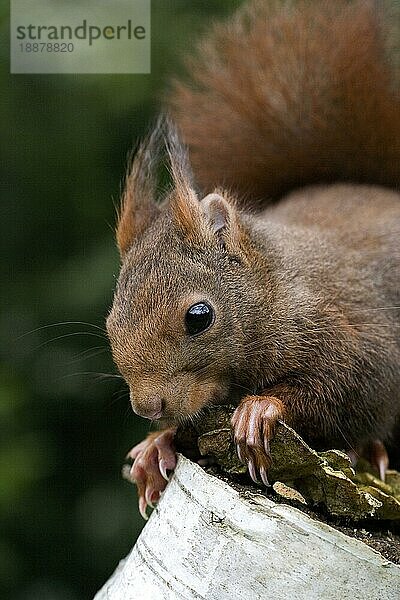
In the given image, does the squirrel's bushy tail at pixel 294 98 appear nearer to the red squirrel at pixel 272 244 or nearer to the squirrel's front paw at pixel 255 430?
the red squirrel at pixel 272 244

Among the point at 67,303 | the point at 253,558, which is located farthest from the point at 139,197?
the point at 253,558

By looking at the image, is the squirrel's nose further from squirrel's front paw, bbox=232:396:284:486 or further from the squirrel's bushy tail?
the squirrel's bushy tail

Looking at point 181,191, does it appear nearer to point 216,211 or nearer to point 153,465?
point 216,211

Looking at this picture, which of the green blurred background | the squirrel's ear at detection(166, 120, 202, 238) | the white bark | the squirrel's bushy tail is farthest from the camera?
the green blurred background

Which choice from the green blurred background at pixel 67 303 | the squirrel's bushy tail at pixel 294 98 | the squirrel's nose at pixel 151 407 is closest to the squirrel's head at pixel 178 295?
the squirrel's nose at pixel 151 407

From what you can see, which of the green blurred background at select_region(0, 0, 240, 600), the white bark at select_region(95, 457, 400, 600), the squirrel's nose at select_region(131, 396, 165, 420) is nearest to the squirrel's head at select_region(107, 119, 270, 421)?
the squirrel's nose at select_region(131, 396, 165, 420)

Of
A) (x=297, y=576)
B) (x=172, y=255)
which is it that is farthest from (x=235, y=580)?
(x=172, y=255)

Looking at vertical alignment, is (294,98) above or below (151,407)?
above
